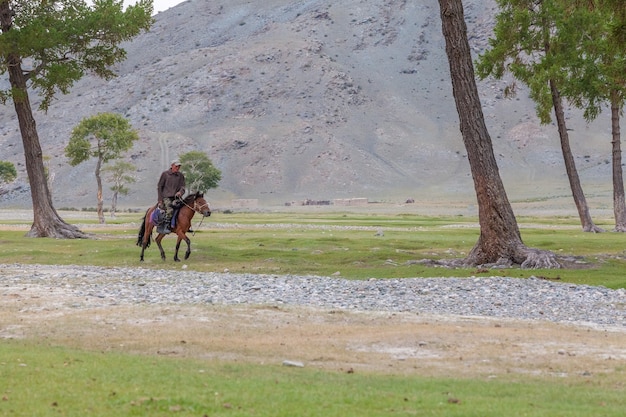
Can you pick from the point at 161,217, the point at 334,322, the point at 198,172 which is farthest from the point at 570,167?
the point at 198,172

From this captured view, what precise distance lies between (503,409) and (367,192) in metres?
146

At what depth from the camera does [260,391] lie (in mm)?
10836

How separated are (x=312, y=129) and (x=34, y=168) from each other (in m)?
125

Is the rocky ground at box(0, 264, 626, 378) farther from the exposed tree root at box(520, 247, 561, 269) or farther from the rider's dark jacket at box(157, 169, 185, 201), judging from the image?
the rider's dark jacket at box(157, 169, 185, 201)

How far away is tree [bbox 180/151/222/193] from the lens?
138 meters

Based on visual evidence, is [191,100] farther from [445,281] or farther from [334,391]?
[334,391]

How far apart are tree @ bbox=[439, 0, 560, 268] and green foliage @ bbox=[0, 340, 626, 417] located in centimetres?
1699

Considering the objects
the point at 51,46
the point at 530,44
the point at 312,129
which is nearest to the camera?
the point at 51,46

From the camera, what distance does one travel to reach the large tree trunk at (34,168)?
47031 millimetres

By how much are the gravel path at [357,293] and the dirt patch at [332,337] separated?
132 cm

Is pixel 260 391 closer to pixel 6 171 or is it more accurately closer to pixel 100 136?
pixel 100 136

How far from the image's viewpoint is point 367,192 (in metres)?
156

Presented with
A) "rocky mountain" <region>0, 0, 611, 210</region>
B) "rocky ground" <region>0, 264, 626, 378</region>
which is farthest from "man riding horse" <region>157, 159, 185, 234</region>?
"rocky mountain" <region>0, 0, 611, 210</region>

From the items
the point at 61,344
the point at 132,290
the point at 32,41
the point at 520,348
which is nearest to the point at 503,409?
the point at 520,348
